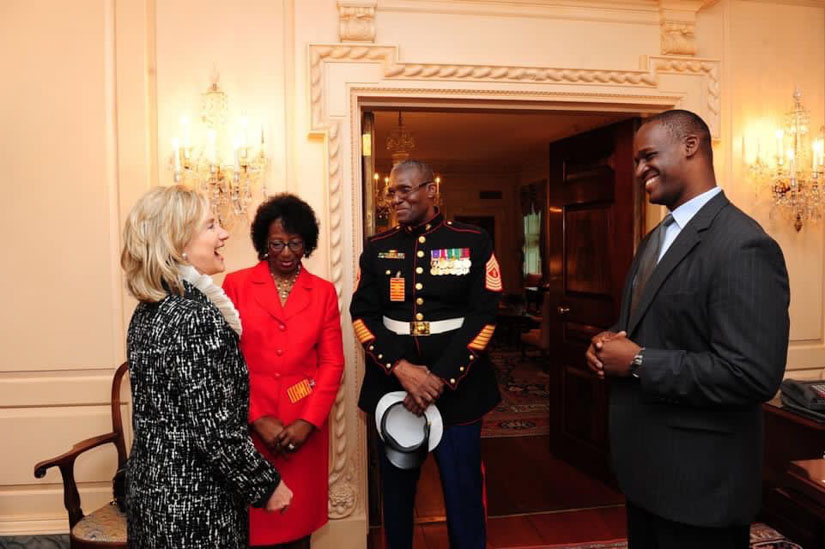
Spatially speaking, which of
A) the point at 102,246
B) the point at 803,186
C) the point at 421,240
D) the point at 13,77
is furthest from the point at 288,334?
the point at 803,186

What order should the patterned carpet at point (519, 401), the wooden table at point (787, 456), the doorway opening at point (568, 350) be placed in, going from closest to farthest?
1. the wooden table at point (787, 456)
2. the doorway opening at point (568, 350)
3. the patterned carpet at point (519, 401)

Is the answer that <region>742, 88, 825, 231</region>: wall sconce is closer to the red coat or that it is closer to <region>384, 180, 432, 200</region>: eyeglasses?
<region>384, 180, 432, 200</region>: eyeglasses

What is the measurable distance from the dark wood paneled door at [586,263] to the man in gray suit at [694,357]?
5.76 feet

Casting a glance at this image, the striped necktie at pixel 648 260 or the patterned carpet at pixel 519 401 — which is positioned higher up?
the striped necktie at pixel 648 260

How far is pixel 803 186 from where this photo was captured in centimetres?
314

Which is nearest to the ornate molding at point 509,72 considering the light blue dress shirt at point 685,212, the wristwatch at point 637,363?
the light blue dress shirt at point 685,212

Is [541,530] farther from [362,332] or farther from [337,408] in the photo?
[362,332]

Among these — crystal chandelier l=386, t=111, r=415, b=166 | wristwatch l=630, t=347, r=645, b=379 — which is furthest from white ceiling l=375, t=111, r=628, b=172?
wristwatch l=630, t=347, r=645, b=379

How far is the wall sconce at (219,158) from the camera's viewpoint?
2.67 m

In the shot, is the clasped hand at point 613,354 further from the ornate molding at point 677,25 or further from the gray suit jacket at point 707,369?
the ornate molding at point 677,25

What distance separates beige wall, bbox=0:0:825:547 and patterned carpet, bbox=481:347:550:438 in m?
2.34

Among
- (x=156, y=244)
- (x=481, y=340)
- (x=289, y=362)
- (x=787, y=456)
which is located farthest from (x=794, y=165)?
(x=156, y=244)

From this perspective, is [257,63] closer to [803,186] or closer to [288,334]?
[288,334]

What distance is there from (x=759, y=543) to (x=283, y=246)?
2671 millimetres
